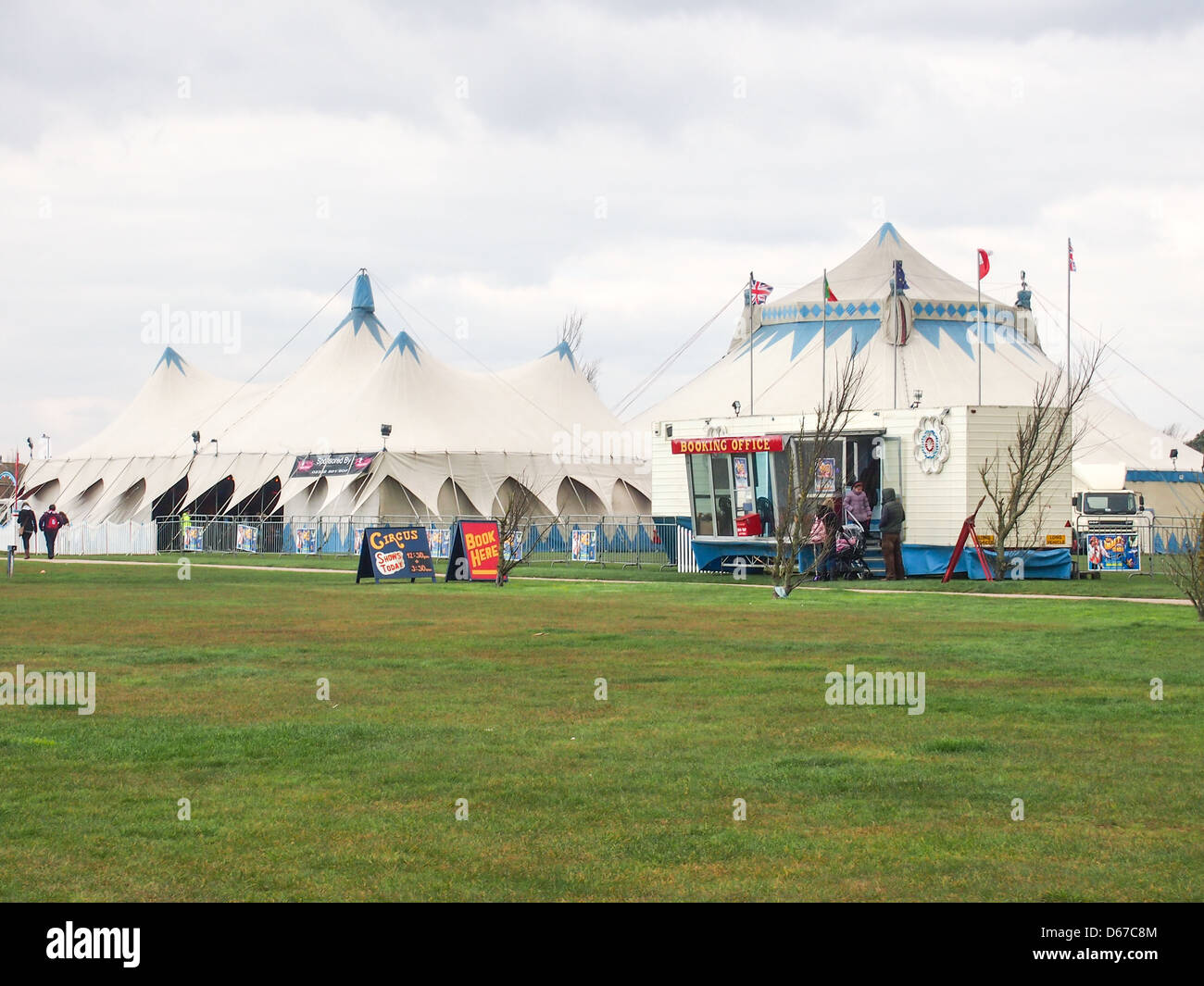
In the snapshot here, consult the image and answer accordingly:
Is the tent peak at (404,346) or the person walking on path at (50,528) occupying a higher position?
the tent peak at (404,346)

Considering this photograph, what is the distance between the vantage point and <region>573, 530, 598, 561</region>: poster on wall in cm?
3566

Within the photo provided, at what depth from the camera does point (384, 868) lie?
606cm

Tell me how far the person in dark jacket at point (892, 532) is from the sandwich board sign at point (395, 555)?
8.82 m

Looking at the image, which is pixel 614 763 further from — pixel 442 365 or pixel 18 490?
pixel 18 490

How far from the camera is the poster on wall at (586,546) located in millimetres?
35656

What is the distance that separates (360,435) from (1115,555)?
26873 mm

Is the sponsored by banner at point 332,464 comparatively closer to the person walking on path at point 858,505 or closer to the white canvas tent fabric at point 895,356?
the white canvas tent fabric at point 895,356

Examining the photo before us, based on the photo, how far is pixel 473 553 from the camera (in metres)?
28.7

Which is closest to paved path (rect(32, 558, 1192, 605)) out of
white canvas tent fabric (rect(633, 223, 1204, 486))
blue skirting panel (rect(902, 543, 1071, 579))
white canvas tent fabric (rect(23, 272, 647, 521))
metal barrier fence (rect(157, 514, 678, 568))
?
blue skirting panel (rect(902, 543, 1071, 579))

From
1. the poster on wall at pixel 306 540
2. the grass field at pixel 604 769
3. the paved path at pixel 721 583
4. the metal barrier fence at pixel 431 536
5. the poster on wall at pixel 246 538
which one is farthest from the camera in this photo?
the poster on wall at pixel 246 538

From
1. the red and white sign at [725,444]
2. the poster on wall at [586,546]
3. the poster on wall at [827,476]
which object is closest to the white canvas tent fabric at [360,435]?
the poster on wall at [586,546]

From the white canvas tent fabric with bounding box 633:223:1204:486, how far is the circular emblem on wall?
1579 cm

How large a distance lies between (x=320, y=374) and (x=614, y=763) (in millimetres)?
47995

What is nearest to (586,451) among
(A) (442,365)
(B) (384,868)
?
(A) (442,365)
